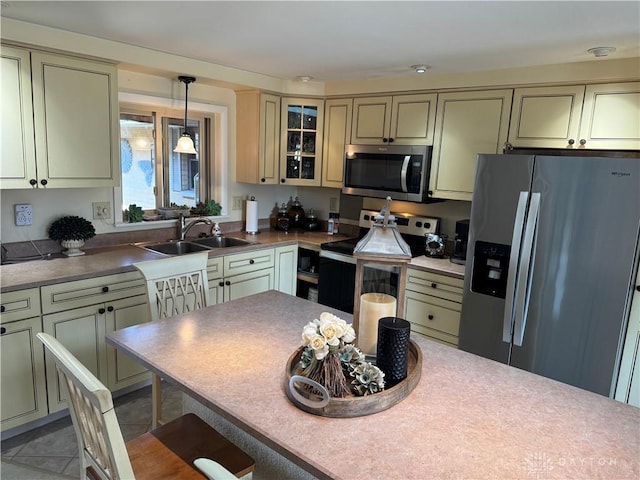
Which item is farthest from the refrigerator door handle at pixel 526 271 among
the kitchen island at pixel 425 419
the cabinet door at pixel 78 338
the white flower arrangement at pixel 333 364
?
the cabinet door at pixel 78 338

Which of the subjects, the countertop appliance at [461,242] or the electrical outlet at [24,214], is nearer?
the electrical outlet at [24,214]

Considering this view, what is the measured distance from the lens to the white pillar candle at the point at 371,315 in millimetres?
1482

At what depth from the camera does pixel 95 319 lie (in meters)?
2.55

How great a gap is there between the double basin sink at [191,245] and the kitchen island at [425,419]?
1.60 meters

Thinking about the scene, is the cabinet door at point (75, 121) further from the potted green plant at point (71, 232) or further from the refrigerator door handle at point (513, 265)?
the refrigerator door handle at point (513, 265)

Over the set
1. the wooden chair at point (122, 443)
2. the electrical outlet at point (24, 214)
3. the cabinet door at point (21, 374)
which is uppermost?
the electrical outlet at point (24, 214)

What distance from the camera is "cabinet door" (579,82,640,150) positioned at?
96.6 inches

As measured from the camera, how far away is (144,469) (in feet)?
4.33

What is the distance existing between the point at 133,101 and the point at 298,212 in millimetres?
1726

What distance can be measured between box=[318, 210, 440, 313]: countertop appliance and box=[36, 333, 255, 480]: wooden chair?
6.51 ft

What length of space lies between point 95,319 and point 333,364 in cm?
184

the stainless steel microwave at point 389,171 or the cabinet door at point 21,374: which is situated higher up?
the stainless steel microwave at point 389,171

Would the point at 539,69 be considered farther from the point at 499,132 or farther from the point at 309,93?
the point at 309,93

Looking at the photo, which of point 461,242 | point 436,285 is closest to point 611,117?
point 461,242
